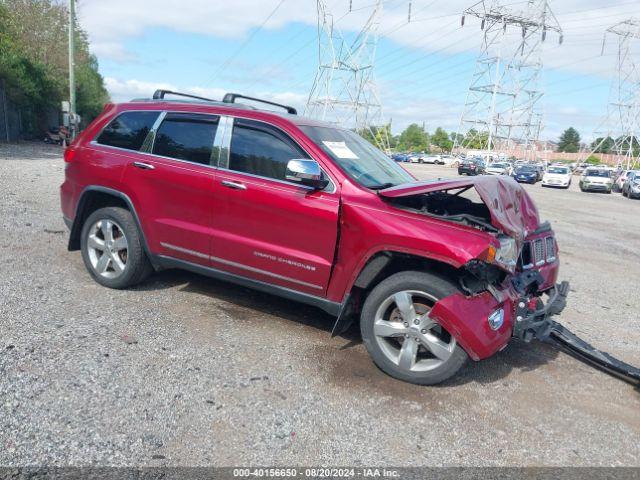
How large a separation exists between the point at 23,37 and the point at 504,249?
43.3 m

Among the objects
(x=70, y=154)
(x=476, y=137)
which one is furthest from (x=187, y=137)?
(x=476, y=137)

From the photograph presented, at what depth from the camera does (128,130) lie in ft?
17.3

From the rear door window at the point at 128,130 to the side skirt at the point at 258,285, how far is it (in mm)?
1176

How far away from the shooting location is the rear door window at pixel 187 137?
475 centimetres

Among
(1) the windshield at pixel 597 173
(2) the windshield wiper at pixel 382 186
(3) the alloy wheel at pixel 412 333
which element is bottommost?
(3) the alloy wheel at pixel 412 333

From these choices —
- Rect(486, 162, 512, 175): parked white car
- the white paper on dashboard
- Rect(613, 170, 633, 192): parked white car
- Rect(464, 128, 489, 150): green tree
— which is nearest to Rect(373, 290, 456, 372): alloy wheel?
the white paper on dashboard

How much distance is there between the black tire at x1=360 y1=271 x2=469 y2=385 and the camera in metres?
3.66

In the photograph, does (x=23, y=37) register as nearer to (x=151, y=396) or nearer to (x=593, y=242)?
(x=593, y=242)

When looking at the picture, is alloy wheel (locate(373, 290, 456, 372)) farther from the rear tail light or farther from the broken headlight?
the rear tail light

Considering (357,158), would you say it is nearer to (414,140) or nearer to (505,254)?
(505,254)

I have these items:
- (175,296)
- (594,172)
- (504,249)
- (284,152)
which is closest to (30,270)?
(175,296)

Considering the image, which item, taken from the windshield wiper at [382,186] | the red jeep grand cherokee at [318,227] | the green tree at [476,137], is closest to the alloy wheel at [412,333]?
the red jeep grand cherokee at [318,227]

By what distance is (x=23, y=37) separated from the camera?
37.8 meters

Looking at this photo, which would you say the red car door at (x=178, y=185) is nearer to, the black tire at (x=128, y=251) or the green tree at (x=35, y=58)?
the black tire at (x=128, y=251)
